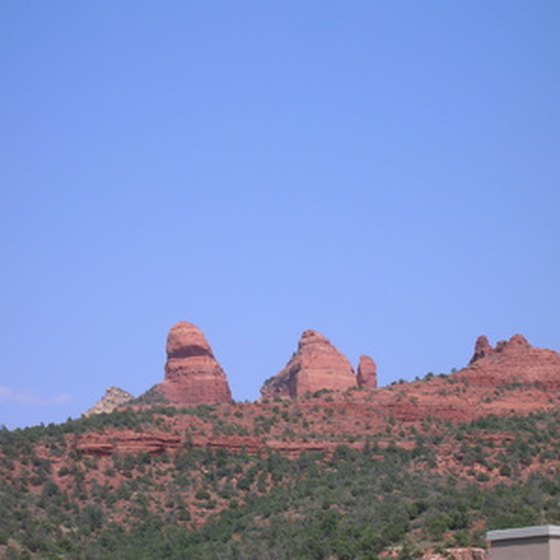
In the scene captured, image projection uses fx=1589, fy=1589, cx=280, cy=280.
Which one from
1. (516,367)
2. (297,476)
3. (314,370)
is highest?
(314,370)

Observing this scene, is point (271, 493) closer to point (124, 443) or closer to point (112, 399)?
point (124, 443)

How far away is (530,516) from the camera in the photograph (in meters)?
53.2

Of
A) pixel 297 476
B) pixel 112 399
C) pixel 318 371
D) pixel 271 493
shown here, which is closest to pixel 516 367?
pixel 297 476

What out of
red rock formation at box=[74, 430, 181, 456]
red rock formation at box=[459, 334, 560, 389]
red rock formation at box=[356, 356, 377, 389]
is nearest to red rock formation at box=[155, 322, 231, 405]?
red rock formation at box=[356, 356, 377, 389]

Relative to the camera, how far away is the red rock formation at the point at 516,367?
3666 inches

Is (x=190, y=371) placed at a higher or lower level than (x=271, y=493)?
higher

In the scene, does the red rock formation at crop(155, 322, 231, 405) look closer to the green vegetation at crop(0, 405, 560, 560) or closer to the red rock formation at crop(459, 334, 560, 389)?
the red rock formation at crop(459, 334, 560, 389)

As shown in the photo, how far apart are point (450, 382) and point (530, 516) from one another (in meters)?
39.3

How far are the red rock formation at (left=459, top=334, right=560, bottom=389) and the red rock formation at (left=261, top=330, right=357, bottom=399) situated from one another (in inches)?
935

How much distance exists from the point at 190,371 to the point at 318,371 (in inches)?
409

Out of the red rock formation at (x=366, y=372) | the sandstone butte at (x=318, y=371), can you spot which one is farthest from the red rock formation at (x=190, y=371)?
the red rock formation at (x=366, y=372)

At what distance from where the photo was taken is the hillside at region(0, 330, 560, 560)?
56688 mm

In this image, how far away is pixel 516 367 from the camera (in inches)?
3740

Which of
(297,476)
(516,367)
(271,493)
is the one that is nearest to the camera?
(271,493)
